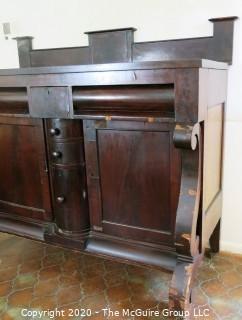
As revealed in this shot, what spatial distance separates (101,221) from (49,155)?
34 centimetres

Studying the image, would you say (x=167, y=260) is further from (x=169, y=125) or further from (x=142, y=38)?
(x=142, y=38)

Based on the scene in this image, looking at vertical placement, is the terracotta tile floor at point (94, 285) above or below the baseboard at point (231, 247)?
below

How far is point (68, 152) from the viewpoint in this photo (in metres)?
1.17

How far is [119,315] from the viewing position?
122cm

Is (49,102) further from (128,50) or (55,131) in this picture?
(128,50)

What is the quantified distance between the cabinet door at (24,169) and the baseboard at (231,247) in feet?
2.99

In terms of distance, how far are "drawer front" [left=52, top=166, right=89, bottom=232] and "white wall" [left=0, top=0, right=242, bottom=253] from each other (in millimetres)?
714

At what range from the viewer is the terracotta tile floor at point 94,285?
1266 millimetres

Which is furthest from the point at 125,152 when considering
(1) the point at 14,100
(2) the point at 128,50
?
(2) the point at 128,50

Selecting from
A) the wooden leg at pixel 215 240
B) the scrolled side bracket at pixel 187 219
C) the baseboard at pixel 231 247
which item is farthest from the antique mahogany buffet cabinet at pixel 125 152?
the baseboard at pixel 231 247

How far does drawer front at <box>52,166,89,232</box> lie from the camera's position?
3.96ft

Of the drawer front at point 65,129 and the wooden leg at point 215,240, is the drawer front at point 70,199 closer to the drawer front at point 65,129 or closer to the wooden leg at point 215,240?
the drawer front at point 65,129

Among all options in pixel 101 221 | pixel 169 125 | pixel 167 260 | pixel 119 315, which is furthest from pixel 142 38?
pixel 119 315

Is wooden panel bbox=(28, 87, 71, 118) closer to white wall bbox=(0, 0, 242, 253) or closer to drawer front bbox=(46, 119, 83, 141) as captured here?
drawer front bbox=(46, 119, 83, 141)
